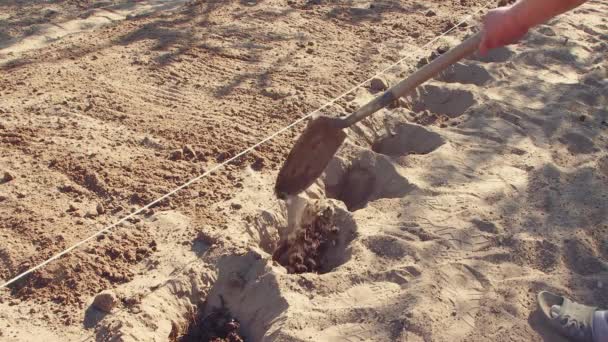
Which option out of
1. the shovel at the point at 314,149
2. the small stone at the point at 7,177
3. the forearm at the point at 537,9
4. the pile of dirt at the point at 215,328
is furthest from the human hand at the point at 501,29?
the small stone at the point at 7,177

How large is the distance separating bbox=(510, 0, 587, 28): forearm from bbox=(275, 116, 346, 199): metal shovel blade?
118 centimetres

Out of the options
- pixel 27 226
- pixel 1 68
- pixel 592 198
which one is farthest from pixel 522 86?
pixel 1 68

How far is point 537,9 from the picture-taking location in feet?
8.92

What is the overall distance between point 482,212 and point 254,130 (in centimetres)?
156

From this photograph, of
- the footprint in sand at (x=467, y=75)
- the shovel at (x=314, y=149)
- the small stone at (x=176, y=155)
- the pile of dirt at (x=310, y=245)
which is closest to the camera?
the pile of dirt at (x=310, y=245)

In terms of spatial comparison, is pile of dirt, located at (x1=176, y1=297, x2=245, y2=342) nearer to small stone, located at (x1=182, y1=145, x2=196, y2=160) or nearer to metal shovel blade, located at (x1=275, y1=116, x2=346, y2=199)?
metal shovel blade, located at (x1=275, y1=116, x2=346, y2=199)

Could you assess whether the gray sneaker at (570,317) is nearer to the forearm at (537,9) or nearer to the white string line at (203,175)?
the forearm at (537,9)

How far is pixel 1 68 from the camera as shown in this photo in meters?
4.88

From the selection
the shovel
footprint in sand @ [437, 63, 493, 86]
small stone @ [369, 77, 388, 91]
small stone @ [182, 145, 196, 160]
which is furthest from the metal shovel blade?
footprint in sand @ [437, 63, 493, 86]

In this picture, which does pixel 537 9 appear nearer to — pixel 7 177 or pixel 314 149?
pixel 314 149

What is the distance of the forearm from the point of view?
267cm

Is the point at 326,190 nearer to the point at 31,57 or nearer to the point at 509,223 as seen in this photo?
the point at 509,223

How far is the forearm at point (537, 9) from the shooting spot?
105 inches

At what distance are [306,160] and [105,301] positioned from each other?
1317 mm
